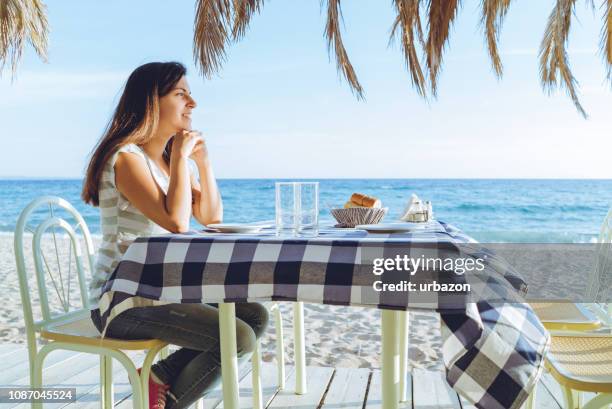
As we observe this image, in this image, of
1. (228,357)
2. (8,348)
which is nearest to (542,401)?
(228,357)

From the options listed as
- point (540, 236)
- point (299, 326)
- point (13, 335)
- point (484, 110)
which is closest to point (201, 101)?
point (484, 110)

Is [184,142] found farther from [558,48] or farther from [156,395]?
[558,48]

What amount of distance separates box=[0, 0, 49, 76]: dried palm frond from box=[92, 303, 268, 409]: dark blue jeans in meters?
4.26

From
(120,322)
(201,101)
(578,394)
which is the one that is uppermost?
(201,101)

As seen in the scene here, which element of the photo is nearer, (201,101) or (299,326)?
(299,326)

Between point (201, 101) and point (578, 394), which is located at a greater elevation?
point (201, 101)

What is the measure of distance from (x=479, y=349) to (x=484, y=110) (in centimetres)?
2340

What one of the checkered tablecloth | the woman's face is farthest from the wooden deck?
the woman's face

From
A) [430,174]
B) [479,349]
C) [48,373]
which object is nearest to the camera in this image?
[479,349]

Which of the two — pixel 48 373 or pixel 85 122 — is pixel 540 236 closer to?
pixel 48 373

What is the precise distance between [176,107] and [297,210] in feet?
2.39

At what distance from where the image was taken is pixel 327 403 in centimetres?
215

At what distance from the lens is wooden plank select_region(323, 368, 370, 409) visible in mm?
2145

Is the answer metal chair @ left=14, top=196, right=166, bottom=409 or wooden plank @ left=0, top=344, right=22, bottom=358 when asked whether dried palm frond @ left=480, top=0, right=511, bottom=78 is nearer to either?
metal chair @ left=14, top=196, right=166, bottom=409
